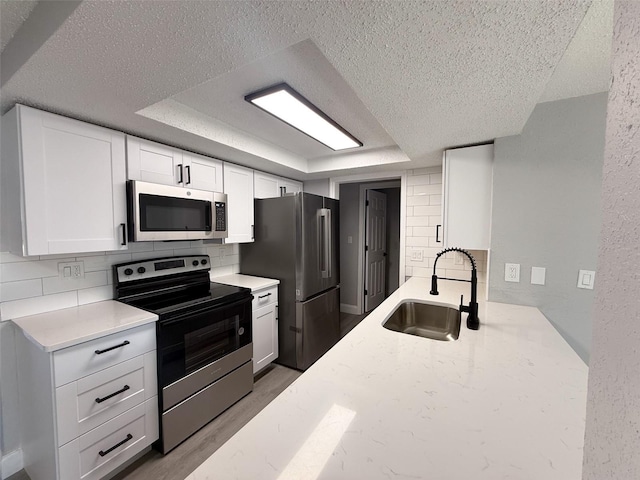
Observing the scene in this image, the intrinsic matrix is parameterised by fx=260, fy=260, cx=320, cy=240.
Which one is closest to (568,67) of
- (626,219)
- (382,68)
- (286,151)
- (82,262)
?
(382,68)

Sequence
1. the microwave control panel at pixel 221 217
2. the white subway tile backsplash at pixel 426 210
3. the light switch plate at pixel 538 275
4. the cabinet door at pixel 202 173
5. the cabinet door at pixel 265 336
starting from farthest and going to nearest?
the white subway tile backsplash at pixel 426 210, the cabinet door at pixel 265 336, the microwave control panel at pixel 221 217, the cabinet door at pixel 202 173, the light switch plate at pixel 538 275

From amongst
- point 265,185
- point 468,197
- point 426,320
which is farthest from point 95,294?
point 468,197

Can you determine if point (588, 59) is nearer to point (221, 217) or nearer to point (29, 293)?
point (221, 217)

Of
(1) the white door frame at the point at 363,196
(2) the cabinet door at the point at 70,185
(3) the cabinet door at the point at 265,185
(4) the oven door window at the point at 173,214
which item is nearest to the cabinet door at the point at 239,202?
(3) the cabinet door at the point at 265,185

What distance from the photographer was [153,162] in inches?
74.8

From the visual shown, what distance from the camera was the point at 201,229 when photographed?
7.12ft

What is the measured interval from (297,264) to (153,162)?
144cm

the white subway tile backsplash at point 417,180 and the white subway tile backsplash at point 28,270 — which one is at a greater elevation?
the white subway tile backsplash at point 417,180

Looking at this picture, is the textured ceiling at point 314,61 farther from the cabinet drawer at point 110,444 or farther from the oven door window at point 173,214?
the cabinet drawer at point 110,444

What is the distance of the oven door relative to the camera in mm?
1661

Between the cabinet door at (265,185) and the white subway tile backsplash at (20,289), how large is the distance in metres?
1.74

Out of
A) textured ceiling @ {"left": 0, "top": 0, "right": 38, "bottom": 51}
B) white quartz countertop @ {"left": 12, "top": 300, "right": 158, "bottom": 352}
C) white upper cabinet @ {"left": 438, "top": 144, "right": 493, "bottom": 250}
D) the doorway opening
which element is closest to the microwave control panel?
white quartz countertop @ {"left": 12, "top": 300, "right": 158, "bottom": 352}

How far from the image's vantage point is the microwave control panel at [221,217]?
2.27 metres

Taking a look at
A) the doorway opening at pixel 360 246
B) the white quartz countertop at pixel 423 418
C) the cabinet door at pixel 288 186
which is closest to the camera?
the white quartz countertop at pixel 423 418
